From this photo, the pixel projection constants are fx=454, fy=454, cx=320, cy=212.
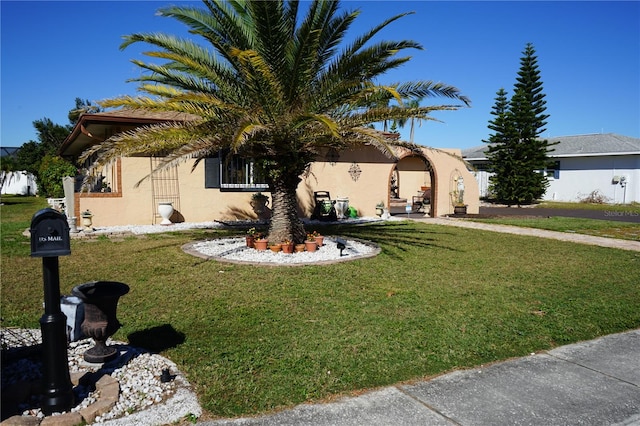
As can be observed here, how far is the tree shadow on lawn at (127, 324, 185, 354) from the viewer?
455 cm

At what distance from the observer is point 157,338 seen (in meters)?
4.77

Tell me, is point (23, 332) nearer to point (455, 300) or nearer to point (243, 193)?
point (455, 300)

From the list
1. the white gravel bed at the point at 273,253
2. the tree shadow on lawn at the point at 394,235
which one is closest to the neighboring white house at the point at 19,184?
the tree shadow on lawn at the point at 394,235

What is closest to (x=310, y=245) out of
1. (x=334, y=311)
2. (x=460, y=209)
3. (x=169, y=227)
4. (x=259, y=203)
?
(x=334, y=311)

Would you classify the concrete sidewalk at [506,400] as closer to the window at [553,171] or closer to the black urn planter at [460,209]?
the black urn planter at [460,209]

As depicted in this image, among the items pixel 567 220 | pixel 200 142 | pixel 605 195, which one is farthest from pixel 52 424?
pixel 605 195

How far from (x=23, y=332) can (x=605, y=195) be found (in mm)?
32930

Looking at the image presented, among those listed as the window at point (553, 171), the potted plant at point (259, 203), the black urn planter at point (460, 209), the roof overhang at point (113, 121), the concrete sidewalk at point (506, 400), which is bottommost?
the concrete sidewalk at point (506, 400)

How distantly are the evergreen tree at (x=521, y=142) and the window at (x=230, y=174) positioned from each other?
1819 centimetres

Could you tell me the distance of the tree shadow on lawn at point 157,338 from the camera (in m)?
4.55

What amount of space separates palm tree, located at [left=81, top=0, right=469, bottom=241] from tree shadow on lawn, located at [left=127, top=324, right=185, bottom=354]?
12.1ft

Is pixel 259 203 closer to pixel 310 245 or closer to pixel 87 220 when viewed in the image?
pixel 87 220

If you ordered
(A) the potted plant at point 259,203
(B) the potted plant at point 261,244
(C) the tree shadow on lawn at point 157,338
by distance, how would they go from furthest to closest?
(A) the potted plant at point 259,203, (B) the potted plant at point 261,244, (C) the tree shadow on lawn at point 157,338

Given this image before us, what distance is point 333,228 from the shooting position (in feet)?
46.6
